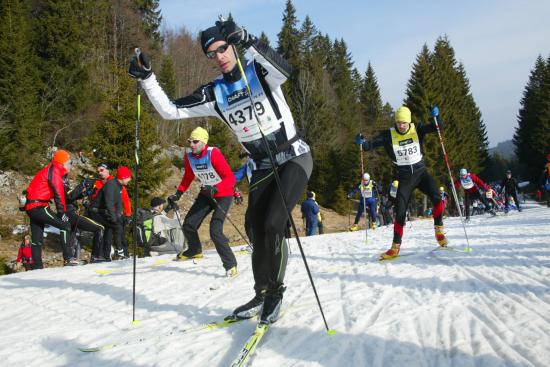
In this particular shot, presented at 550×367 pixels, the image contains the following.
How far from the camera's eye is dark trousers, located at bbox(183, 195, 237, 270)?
20.1ft

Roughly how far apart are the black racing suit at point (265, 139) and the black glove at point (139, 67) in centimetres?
9

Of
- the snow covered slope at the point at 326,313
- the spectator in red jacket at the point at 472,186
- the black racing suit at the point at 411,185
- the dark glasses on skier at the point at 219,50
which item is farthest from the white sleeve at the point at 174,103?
the spectator in red jacket at the point at 472,186

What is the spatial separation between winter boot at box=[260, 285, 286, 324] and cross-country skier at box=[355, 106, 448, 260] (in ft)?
11.6

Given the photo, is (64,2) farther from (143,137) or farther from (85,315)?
(85,315)

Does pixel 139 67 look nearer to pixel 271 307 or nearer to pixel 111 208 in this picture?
pixel 271 307

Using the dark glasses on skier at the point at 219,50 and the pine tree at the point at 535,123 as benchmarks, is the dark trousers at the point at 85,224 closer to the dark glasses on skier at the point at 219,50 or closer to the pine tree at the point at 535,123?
the dark glasses on skier at the point at 219,50

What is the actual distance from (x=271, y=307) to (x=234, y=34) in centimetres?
224

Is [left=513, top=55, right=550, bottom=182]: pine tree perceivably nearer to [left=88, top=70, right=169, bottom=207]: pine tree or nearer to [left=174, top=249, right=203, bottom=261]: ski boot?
[left=88, top=70, right=169, bottom=207]: pine tree

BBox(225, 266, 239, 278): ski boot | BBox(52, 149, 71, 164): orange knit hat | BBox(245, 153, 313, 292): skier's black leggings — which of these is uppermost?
BBox(52, 149, 71, 164): orange knit hat

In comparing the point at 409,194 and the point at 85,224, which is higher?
the point at 85,224

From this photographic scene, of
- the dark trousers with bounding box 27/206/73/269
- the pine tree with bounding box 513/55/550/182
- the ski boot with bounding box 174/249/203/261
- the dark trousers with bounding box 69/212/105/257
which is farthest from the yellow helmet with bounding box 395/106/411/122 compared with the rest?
the pine tree with bounding box 513/55/550/182

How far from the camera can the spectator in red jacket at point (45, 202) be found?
297 inches

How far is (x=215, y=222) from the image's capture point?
20.8 feet

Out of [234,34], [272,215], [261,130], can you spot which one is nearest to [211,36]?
[234,34]
